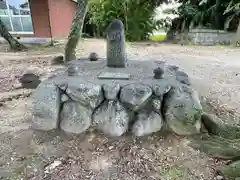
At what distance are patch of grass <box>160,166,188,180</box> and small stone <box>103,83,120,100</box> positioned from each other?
0.81 meters

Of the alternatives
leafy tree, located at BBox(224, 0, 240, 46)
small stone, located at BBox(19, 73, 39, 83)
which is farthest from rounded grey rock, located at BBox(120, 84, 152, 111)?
leafy tree, located at BBox(224, 0, 240, 46)

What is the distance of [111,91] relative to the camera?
218 cm

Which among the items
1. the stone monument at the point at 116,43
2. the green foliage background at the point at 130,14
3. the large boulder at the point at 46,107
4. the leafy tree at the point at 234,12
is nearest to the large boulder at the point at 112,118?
the large boulder at the point at 46,107

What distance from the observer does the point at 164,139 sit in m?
2.20

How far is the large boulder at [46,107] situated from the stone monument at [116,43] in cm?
81

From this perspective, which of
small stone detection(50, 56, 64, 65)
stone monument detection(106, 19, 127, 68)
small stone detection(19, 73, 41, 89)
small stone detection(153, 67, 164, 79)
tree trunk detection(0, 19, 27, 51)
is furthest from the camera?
tree trunk detection(0, 19, 27, 51)

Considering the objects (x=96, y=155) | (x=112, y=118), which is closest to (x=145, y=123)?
(x=112, y=118)

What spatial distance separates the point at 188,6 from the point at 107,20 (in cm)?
327

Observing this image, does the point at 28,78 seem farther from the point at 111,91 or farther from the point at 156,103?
the point at 156,103

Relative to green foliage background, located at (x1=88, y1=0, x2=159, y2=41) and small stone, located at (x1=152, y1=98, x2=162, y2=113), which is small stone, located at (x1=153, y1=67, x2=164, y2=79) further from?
green foliage background, located at (x1=88, y1=0, x2=159, y2=41)

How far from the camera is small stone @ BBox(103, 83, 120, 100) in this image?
7.14ft

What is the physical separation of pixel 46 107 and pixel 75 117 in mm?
288

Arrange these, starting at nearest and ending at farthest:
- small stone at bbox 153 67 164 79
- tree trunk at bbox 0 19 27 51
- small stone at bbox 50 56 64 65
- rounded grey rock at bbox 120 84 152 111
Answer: rounded grey rock at bbox 120 84 152 111, small stone at bbox 153 67 164 79, small stone at bbox 50 56 64 65, tree trunk at bbox 0 19 27 51

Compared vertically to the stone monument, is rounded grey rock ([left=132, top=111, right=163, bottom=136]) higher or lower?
lower
